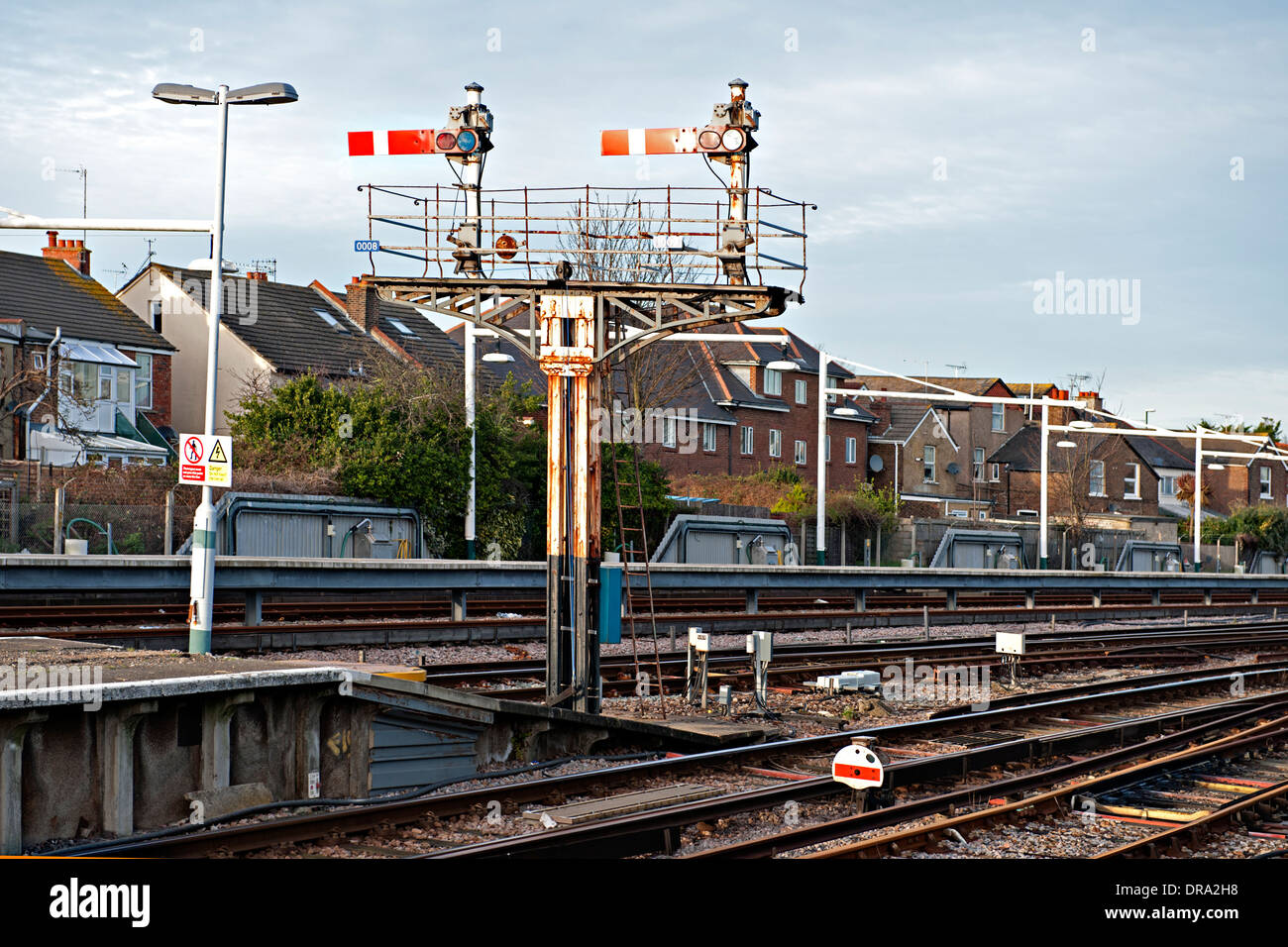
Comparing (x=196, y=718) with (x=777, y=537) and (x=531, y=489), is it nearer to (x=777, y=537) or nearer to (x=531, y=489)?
(x=531, y=489)

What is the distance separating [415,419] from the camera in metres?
34.1

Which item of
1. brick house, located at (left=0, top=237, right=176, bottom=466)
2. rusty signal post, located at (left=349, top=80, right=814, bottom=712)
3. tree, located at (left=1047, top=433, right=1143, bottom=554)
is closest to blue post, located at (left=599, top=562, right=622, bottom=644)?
rusty signal post, located at (left=349, top=80, right=814, bottom=712)

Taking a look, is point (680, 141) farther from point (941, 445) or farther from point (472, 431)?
point (941, 445)

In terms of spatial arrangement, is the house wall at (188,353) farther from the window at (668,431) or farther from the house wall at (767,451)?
the house wall at (767,451)

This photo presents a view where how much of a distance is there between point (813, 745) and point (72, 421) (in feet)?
110

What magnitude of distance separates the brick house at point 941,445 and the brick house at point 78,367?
35.2 meters

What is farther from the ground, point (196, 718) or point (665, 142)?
→ point (665, 142)

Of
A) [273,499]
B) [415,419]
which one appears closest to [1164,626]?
[415,419]

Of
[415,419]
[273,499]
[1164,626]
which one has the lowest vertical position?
[1164,626]

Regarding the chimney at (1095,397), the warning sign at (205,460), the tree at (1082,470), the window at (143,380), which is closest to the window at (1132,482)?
the tree at (1082,470)

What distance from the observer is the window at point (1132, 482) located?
80438mm

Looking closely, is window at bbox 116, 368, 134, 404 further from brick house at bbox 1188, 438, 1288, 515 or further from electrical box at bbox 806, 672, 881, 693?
brick house at bbox 1188, 438, 1288, 515
